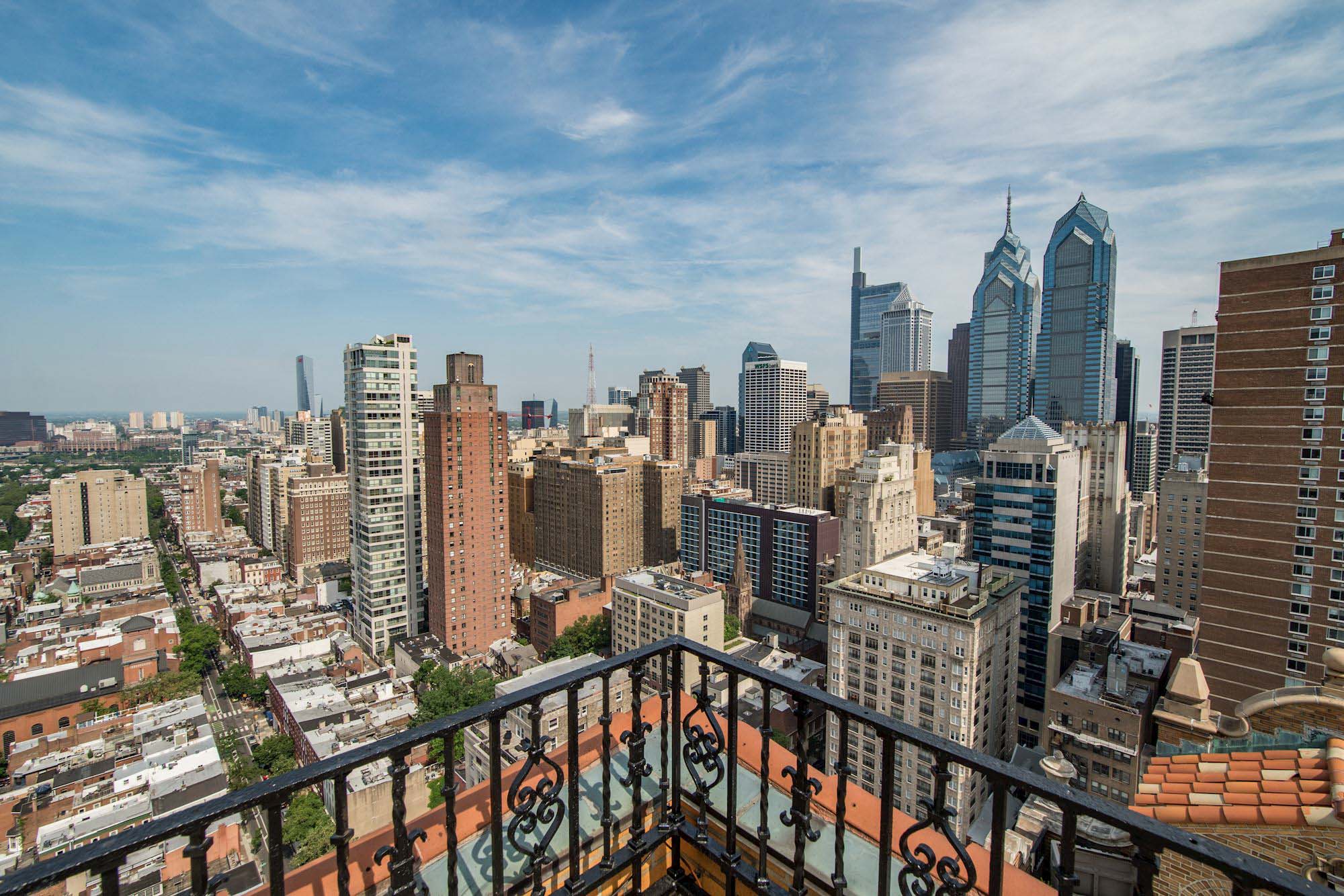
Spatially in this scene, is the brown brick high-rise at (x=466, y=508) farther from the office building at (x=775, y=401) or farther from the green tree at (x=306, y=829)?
the office building at (x=775, y=401)

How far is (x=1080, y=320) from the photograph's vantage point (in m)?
103

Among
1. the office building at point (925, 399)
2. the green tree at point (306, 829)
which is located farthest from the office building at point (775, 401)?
the green tree at point (306, 829)

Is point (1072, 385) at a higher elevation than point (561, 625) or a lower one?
higher

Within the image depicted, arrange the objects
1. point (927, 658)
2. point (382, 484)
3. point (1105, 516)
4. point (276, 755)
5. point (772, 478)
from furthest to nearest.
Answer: point (772, 478), point (1105, 516), point (382, 484), point (276, 755), point (927, 658)

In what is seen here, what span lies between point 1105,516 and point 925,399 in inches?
2392

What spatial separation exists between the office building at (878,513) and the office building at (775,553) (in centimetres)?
917

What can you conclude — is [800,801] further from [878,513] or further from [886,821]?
[878,513]

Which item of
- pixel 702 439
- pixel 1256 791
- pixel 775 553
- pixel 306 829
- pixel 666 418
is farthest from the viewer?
pixel 702 439

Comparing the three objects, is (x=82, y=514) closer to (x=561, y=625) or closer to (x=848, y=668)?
(x=561, y=625)

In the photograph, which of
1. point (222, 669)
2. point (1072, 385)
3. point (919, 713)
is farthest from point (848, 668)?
point (1072, 385)

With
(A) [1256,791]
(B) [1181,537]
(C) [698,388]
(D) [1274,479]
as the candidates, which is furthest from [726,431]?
(A) [1256,791]

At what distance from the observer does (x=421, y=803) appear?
23734mm

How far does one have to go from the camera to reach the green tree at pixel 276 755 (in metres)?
26.4

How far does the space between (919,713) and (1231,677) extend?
13.3 m
